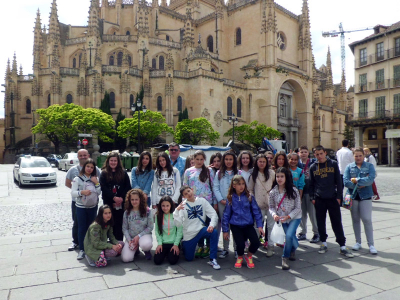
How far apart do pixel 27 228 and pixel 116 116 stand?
113 feet

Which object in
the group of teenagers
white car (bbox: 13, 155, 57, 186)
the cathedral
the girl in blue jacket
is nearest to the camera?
the girl in blue jacket

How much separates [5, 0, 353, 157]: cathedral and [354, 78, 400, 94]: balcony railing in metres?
12.3

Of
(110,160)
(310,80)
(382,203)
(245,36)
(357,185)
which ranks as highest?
(245,36)

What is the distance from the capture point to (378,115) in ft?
119

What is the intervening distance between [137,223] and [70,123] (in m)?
32.8

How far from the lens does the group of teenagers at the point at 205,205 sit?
5004 millimetres

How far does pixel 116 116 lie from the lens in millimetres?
40719

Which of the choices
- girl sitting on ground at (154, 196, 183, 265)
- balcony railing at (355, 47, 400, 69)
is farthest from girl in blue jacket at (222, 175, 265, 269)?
balcony railing at (355, 47, 400, 69)

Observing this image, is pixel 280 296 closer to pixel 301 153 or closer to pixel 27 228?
pixel 301 153

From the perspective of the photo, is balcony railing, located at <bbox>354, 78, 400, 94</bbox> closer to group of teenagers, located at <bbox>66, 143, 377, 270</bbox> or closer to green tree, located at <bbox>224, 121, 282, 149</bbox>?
green tree, located at <bbox>224, 121, 282, 149</bbox>

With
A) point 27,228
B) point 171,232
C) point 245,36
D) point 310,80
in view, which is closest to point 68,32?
point 245,36

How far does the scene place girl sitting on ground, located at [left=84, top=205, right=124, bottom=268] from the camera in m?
4.90

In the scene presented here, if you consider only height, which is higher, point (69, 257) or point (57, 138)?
point (57, 138)

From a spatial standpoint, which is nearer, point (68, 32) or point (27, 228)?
point (27, 228)
